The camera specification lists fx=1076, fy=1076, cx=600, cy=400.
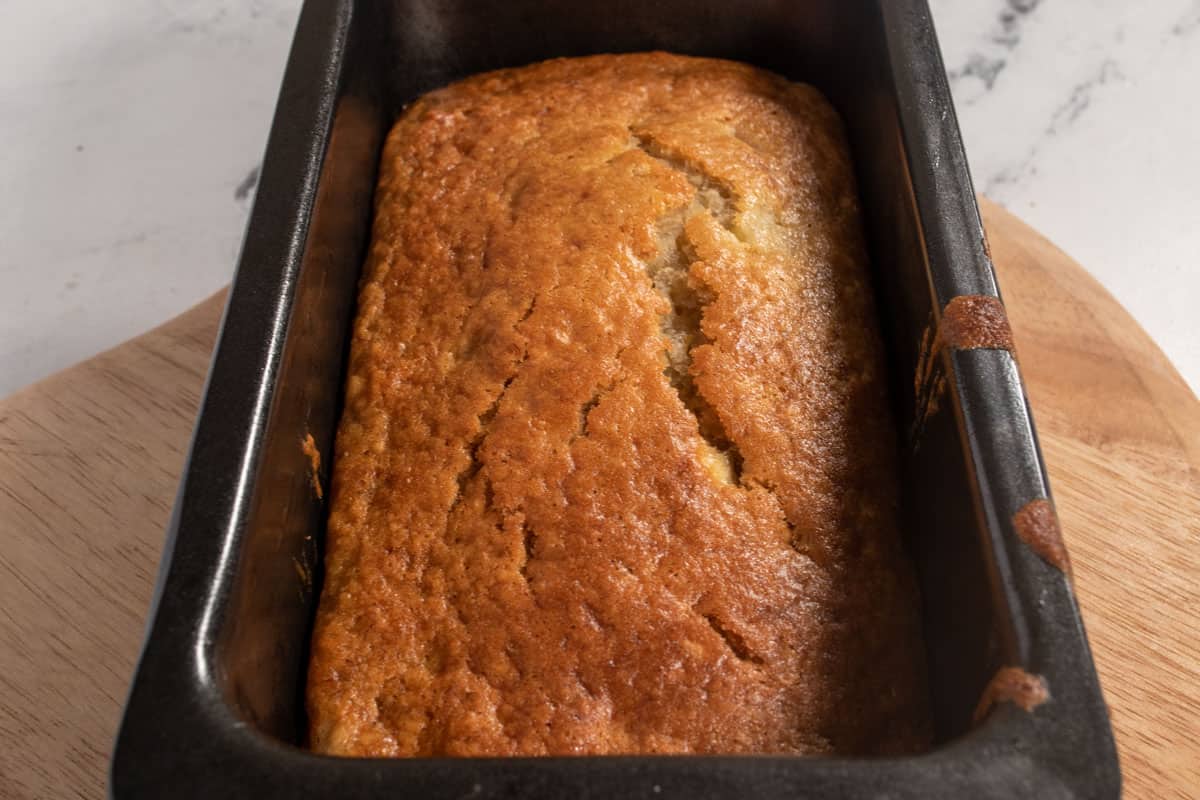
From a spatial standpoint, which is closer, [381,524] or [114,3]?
[381,524]

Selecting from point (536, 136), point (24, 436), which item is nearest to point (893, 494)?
point (536, 136)

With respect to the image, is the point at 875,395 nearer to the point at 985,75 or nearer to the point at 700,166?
the point at 700,166

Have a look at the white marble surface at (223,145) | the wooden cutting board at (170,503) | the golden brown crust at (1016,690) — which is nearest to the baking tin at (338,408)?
the golden brown crust at (1016,690)

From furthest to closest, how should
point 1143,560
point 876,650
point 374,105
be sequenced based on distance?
point 374,105, point 1143,560, point 876,650

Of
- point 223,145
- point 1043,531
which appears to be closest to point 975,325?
point 1043,531

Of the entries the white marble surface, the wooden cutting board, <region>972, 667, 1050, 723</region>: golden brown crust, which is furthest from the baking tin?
the white marble surface

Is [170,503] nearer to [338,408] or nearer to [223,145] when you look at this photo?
[338,408]

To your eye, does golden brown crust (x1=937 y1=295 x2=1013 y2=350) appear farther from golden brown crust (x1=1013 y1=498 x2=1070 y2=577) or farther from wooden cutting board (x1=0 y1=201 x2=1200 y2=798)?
wooden cutting board (x1=0 y1=201 x2=1200 y2=798)
